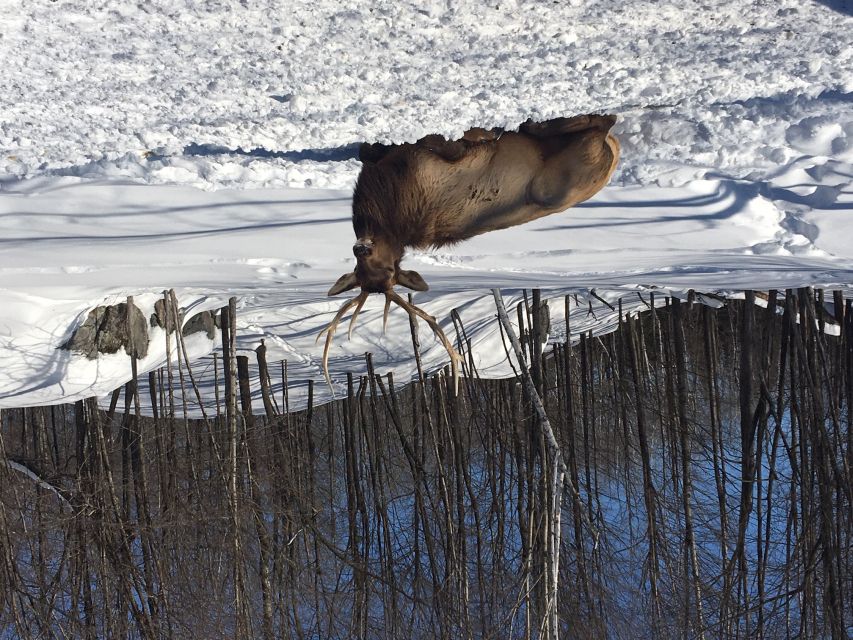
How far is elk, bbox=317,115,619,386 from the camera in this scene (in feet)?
5.36

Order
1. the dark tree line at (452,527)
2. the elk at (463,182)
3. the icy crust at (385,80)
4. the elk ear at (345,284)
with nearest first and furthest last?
the icy crust at (385,80) → the elk at (463,182) → the elk ear at (345,284) → the dark tree line at (452,527)

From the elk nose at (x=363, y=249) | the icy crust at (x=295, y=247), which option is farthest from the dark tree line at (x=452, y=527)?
the elk nose at (x=363, y=249)

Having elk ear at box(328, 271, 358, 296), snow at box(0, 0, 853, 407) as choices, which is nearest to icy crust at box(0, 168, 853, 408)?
snow at box(0, 0, 853, 407)

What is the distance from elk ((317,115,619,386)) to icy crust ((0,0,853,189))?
0.21 ft

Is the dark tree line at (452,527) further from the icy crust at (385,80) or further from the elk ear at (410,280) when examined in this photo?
the icy crust at (385,80)

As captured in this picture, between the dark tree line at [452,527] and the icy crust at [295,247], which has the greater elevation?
the icy crust at [295,247]

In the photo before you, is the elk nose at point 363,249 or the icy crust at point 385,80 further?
the elk nose at point 363,249

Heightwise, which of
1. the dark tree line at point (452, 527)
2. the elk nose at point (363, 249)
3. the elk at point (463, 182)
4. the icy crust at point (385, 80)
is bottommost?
the dark tree line at point (452, 527)

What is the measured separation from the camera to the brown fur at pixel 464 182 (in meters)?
1.63

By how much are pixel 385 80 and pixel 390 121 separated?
4.8 inches

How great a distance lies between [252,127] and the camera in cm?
156

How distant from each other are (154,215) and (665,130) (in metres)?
1.25

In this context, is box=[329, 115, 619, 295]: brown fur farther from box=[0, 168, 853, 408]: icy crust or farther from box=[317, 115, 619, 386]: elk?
box=[0, 168, 853, 408]: icy crust

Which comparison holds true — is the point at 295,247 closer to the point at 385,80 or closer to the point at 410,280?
the point at 410,280
